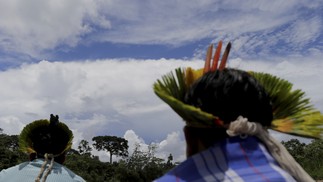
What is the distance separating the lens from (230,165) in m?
1.23

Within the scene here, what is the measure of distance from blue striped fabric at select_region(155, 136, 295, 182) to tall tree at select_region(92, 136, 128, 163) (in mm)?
62269

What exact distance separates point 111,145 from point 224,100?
63.1 m

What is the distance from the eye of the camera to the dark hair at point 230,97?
1.24 metres

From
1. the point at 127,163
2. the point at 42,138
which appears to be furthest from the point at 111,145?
the point at 42,138

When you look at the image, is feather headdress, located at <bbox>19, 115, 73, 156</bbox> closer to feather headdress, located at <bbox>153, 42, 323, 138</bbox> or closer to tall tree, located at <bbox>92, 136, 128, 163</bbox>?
feather headdress, located at <bbox>153, 42, 323, 138</bbox>

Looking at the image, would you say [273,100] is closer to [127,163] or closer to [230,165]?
[230,165]

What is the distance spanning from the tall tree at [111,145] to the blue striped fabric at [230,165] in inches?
2452

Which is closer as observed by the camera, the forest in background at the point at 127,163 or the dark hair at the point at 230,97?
the dark hair at the point at 230,97

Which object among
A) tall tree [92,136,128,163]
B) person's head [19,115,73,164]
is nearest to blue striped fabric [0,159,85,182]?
person's head [19,115,73,164]

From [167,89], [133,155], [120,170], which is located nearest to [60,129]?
[167,89]

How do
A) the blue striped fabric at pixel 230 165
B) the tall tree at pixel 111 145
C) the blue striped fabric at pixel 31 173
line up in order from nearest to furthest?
the blue striped fabric at pixel 230 165 < the blue striped fabric at pixel 31 173 < the tall tree at pixel 111 145

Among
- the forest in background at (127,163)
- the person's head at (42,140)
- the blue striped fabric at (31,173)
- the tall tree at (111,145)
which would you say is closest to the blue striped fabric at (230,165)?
the blue striped fabric at (31,173)

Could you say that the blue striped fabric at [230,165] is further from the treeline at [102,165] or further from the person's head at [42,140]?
the treeline at [102,165]

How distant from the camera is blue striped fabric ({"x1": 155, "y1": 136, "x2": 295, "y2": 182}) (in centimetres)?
121
